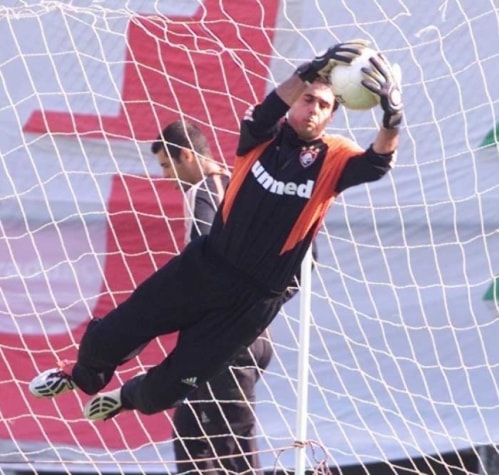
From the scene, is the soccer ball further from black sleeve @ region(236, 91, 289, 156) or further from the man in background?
the man in background

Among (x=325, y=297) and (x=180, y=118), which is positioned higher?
(x=180, y=118)

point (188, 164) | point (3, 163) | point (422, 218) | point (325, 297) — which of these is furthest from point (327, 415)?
point (3, 163)

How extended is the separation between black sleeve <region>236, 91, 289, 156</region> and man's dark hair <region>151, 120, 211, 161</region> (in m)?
0.97

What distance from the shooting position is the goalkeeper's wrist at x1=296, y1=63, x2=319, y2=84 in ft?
14.5

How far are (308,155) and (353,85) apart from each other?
42cm

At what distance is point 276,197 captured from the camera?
463cm

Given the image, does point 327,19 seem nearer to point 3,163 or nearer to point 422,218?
point 422,218

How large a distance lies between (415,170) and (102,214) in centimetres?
125

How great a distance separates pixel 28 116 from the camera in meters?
6.14

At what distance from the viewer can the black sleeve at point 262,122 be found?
448 cm

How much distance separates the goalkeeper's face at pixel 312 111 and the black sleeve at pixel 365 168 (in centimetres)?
15

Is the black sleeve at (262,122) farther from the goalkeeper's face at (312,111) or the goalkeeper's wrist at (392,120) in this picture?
the goalkeeper's wrist at (392,120)

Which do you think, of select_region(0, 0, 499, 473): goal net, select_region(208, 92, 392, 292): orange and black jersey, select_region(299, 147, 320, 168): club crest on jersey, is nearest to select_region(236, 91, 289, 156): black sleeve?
select_region(208, 92, 392, 292): orange and black jersey

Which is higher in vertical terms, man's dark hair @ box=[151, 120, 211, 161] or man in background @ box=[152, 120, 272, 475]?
man's dark hair @ box=[151, 120, 211, 161]
